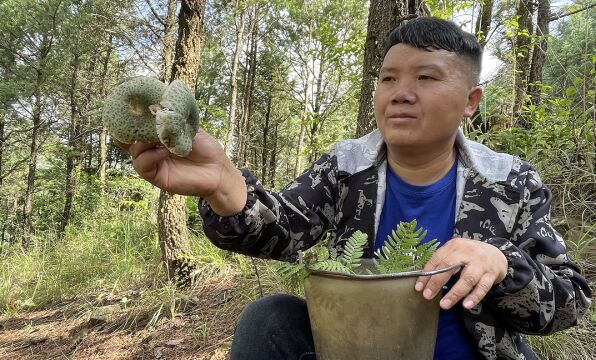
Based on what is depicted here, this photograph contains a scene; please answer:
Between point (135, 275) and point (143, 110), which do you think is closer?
point (143, 110)

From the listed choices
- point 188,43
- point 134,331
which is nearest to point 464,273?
point 134,331

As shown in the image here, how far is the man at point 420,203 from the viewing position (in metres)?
1.16

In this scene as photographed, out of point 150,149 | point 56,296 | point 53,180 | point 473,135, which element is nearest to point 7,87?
point 53,180

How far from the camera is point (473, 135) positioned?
140 inches

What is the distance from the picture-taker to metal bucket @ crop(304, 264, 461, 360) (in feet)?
3.04

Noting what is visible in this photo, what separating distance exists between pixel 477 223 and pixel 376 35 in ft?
5.98

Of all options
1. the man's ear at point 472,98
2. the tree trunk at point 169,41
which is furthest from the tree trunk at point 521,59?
the tree trunk at point 169,41

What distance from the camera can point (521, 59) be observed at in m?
6.50

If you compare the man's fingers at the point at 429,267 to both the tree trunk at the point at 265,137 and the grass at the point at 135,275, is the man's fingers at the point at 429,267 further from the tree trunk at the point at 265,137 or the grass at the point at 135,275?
the tree trunk at the point at 265,137

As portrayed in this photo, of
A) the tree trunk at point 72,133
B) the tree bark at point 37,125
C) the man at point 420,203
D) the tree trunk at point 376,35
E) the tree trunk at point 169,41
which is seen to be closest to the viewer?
the man at point 420,203

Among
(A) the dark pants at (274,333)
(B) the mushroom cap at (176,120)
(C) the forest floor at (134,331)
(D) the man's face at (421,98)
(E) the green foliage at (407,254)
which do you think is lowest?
(C) the forest floor at (134,331)

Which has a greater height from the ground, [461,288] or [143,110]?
[143,110]

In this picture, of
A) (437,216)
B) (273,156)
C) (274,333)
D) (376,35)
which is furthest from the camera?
(273,156)

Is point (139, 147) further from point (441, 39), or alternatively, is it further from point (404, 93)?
point (441, 39)
